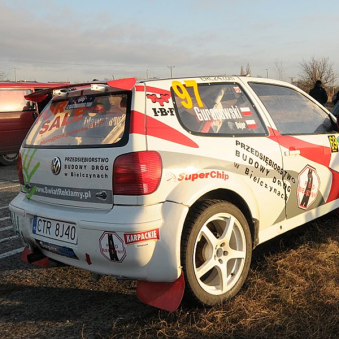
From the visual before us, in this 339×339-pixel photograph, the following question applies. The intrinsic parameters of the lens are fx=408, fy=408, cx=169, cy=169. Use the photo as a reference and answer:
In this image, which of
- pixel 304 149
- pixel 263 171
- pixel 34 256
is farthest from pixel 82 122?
pixel 304 149

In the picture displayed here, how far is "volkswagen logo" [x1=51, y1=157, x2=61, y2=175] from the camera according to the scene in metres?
2.88

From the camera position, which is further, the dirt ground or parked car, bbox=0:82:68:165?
parked car, bbox=0:82:68:165

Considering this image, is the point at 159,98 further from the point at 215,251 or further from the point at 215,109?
the point at 215,251

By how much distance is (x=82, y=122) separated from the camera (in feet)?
9.68

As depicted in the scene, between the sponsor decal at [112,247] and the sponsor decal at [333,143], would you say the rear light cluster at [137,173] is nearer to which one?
the sponsor decal at [112,247]

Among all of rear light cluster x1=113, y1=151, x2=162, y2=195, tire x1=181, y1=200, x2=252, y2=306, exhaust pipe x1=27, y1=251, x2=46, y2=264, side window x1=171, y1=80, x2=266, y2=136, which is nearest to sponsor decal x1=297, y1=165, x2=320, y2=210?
side window x1=171, y1=80, x2=266, y2=136

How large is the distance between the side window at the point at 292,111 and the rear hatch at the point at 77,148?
1381 mm

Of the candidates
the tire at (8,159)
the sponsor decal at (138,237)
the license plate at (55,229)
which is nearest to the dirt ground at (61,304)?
the license plate at (55,229)

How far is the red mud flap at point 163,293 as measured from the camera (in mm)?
2549

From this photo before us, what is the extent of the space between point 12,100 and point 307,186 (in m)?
8.66

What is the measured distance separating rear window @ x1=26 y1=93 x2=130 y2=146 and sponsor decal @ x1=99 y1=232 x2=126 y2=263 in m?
0.61

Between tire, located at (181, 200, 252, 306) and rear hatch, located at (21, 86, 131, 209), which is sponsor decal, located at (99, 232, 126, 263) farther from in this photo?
tire, located at (181, 200, 252, 306)

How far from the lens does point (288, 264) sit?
3.38 metres

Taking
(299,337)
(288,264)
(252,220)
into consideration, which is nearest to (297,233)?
(288,264)
